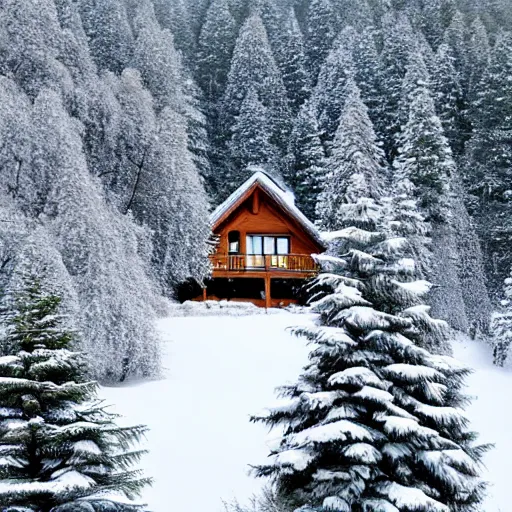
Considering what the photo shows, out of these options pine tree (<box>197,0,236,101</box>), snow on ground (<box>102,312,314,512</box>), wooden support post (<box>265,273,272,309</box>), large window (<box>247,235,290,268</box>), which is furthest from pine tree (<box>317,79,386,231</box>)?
pine tree (<box>197,0,236,101</box>)

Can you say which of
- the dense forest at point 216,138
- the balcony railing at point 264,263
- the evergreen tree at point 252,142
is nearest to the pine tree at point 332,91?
the dense forest at point 216,138

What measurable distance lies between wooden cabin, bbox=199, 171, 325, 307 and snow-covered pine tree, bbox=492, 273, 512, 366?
8.12m

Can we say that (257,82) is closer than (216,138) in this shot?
No

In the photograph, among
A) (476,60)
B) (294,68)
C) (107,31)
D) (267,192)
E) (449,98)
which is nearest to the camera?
(267,192)

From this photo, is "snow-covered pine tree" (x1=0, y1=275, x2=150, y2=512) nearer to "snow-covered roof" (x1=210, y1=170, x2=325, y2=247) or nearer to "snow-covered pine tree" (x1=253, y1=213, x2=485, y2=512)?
"snow-covered pine tree" (x1=253, y1=213, x2=485, y2=512)

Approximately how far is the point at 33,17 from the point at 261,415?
1206 cm

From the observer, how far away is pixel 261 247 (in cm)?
3675

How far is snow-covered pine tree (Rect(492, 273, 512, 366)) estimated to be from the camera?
96.1 feet

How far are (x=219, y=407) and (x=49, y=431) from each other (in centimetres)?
1031

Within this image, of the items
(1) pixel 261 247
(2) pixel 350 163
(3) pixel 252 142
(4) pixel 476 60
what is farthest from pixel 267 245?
(4) pixel 476 60

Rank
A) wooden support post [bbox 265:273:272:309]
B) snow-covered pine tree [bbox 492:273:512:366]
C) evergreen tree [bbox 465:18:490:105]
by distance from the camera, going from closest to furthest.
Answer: snow-covered pine tree [bbox 492:273:512:366], wooden support post [bbox 265:273:272:309], evergreen tree [bbox 465:18:490:105]

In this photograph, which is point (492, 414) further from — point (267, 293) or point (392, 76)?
point (392, 76)

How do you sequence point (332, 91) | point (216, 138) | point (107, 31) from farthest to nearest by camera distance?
point (216, 138) → point (332, 91) → point (107, 31)

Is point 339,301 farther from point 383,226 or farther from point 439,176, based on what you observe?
point 439,176
